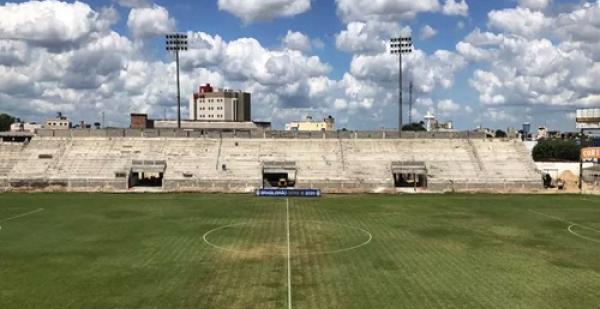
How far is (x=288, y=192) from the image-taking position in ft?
196

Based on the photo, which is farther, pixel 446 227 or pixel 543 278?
pixel 446 227

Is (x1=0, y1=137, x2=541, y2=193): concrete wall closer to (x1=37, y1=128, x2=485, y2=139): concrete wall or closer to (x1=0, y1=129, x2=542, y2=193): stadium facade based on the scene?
(x1=0, y1=129, x2=542, y2=193): stadium facade

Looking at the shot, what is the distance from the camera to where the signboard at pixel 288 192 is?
59.6m

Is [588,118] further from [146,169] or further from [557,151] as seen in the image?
[146,169]

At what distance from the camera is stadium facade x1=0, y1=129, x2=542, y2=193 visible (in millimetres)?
65562

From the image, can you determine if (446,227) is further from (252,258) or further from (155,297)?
(155,297)

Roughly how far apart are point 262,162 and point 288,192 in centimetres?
1310

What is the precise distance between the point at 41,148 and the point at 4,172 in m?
6.58

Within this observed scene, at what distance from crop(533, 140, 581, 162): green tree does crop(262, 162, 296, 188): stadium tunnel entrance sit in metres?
82.8

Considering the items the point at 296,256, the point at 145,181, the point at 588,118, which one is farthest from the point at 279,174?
the point at 588,118

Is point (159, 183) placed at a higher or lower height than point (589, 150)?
lower

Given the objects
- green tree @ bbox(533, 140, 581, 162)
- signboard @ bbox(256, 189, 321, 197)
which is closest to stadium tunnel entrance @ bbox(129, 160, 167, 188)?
signboard @ bbox(256, 189, 321, 197)

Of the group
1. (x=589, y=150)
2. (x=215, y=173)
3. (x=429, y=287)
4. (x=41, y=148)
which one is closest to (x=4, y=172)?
(x=41, y=148)

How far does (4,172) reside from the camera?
226 ft
